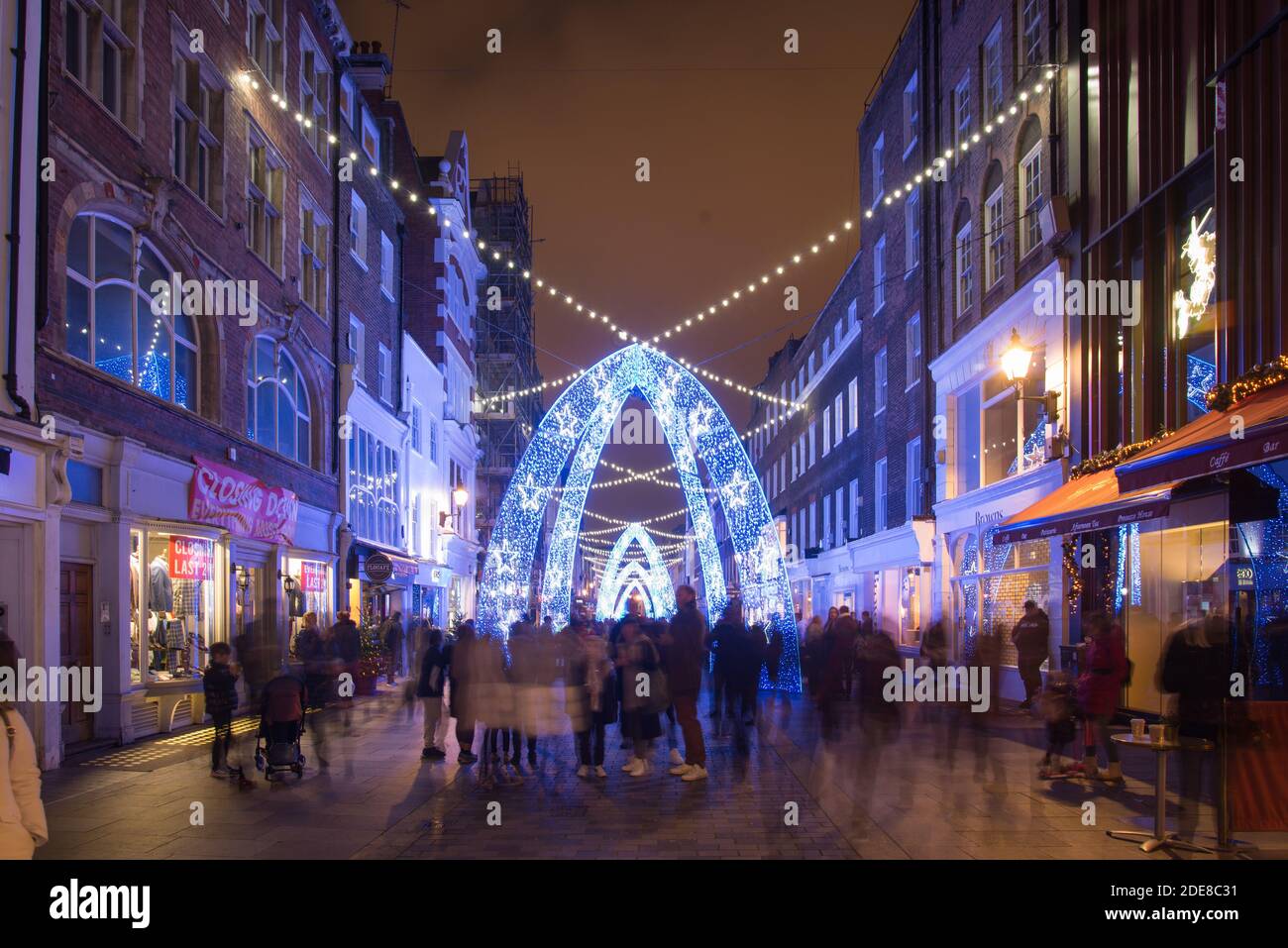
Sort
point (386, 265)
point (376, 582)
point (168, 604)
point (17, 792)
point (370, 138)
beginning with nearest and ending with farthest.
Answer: point (17, 792) → point (168, 604) → point (376, 582) → point (370, 138) → point (386, 265)

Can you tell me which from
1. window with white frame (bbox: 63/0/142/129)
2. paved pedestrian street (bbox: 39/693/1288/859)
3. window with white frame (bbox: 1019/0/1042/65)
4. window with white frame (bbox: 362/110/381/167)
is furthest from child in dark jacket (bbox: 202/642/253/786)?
window with white frame (bbox: 362/110/381/167)

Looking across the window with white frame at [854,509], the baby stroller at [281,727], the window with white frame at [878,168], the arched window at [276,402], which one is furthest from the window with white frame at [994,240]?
the baby stroller at [281,727]

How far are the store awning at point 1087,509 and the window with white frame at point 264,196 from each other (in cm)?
1312

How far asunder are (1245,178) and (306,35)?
17887 millimetres

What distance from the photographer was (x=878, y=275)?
99.9ft

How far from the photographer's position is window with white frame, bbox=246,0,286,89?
63.1ft

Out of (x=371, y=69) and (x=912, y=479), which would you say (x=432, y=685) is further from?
(x=371, y=69)

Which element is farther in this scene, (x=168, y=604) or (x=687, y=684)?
(x=168, y=604)

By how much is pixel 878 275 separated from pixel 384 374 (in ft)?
44.2

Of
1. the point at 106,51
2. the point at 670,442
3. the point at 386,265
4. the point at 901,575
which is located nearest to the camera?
the point at 106,51

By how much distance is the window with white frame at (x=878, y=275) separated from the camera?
29766mm

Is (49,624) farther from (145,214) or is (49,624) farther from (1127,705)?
(1127,705)

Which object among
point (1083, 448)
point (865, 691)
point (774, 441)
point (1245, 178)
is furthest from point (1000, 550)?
point (774, 441)

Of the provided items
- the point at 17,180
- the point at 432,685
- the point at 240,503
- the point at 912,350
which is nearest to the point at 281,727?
the point at 432,685
